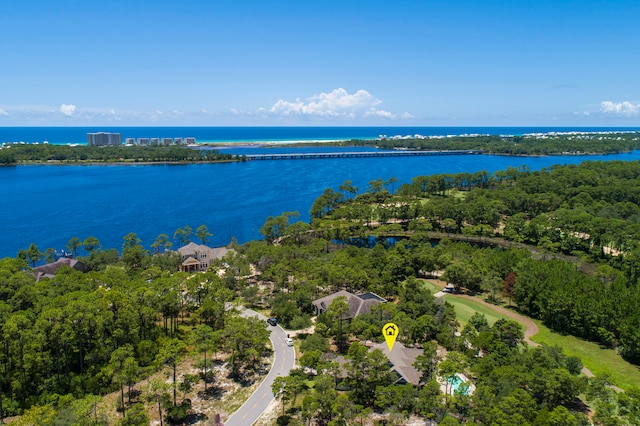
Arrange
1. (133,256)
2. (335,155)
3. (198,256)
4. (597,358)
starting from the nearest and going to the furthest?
(597,358) → (133,256) → (198,256) → (335,155)

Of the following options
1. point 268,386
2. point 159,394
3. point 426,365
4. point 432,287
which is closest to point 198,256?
point 432,287

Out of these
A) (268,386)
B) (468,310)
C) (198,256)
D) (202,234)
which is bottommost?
(468,310)

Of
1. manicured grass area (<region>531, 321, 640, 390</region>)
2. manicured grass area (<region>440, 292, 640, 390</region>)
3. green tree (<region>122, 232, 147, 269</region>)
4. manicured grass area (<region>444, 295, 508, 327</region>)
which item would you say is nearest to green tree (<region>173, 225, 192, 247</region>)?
green tree (<region>122, 232, 147, 269</region>)

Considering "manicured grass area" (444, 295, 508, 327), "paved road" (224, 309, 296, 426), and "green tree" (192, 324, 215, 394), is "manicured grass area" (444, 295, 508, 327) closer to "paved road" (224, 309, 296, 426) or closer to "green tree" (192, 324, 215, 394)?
"paved road" (224, 309, 296, 426)

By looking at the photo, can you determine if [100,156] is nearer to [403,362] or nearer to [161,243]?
[161,243]

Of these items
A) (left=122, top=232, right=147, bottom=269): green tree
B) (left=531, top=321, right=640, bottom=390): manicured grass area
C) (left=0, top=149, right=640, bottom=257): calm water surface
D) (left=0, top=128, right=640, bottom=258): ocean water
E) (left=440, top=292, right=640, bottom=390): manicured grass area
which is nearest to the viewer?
(left=531, top=321, right=640, bottom=390): manicured grass area

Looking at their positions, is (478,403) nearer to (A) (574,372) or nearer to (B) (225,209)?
(A) (574,372)

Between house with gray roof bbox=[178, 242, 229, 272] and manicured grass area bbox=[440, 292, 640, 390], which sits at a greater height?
house with gray roof bbox=[178, 242, 229, 272]

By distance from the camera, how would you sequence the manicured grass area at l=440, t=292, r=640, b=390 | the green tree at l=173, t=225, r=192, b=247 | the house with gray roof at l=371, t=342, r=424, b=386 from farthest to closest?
the green tree at l=173, t=225, r=192, b=247 < the manicured grass area at l=440, t=292, r=640, b=390 < the house with gray roof at l=371, t=342, r=424, b=386

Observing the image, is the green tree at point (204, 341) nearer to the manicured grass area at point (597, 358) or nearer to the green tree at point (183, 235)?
the manicured grass area at point (597, 358)
